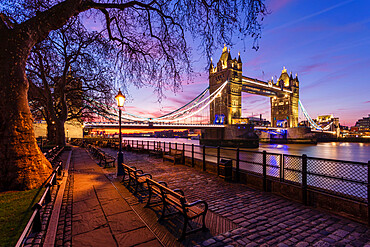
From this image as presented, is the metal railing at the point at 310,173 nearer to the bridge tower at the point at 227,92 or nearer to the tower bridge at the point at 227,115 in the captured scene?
the tower bridge at the point at 227,115

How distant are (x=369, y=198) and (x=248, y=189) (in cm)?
301

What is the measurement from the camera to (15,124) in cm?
532

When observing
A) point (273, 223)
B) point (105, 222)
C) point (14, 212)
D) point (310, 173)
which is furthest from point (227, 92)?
point (14, 212)

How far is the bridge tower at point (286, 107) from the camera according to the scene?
99750 mm

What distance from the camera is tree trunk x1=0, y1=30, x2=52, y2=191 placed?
5.10m

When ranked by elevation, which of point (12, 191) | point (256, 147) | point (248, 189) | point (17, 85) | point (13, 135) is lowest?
point (256, 147)

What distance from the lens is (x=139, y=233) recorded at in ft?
11.5

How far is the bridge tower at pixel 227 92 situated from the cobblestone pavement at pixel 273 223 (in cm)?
6332

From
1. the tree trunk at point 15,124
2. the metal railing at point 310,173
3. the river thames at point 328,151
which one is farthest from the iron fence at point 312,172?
the river thames at point 328,151

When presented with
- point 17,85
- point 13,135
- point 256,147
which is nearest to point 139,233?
point 13,135

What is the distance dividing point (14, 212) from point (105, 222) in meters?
1.94

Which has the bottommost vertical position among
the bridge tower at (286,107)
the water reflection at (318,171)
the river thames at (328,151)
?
the river thames at (328,151)

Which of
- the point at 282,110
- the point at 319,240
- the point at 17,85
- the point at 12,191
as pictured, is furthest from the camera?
the point at 282,110

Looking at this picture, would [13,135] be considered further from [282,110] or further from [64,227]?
[282,110]
